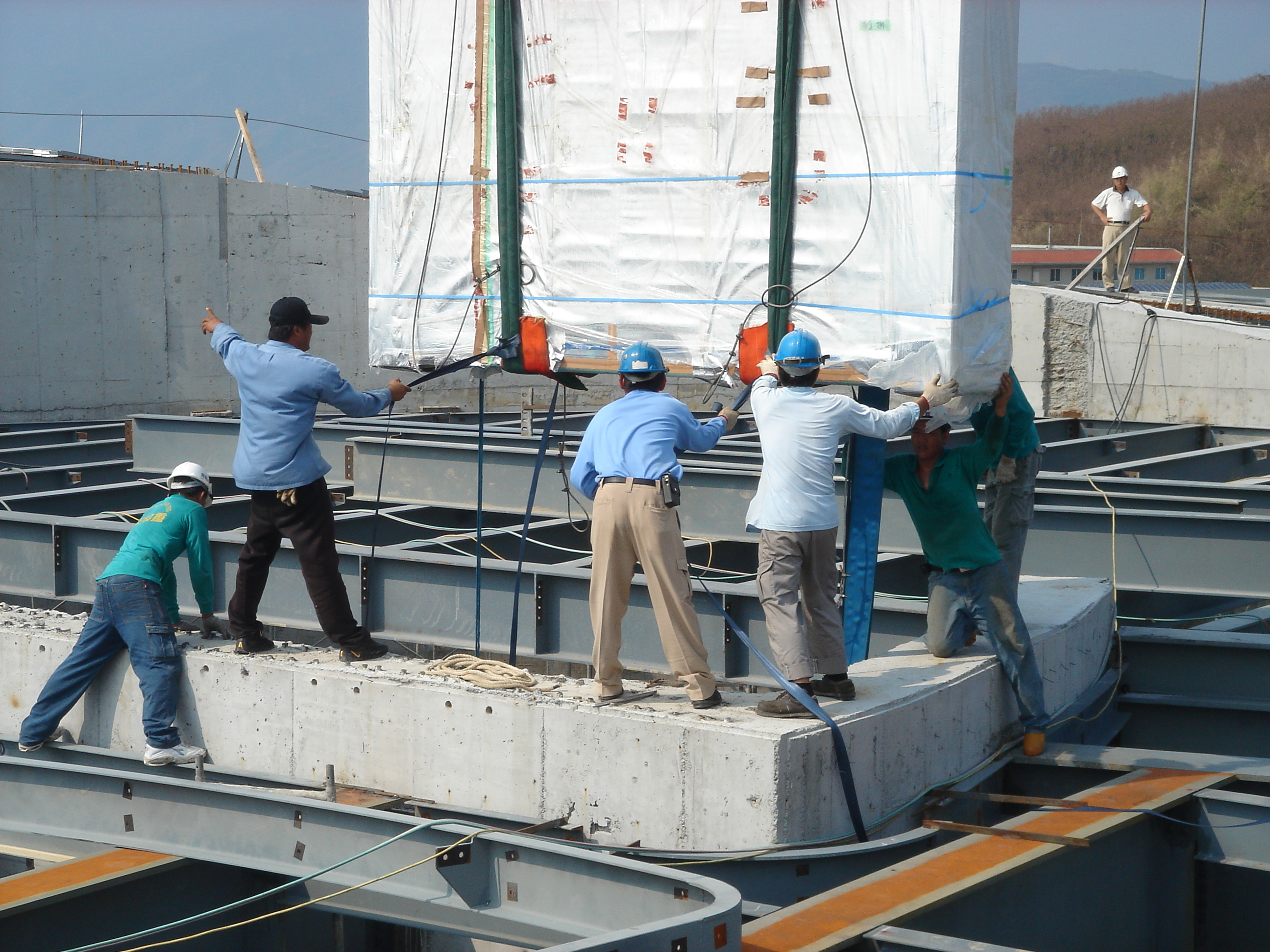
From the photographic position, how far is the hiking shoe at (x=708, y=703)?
21.0ft

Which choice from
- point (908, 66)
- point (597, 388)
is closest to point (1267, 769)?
point (908, 66)

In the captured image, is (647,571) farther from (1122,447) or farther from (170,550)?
(1122,447)

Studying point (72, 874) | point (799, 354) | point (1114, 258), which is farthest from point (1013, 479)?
point (1114, 258)

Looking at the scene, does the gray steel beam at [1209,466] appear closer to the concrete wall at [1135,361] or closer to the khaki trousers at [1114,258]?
the concrete wall at [1135,361]

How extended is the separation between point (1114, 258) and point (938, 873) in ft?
61.4

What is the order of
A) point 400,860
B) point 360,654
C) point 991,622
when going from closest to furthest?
point 400,860 → point 991,622 → point 360,654

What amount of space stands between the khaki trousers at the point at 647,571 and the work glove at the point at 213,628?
2.74 metres

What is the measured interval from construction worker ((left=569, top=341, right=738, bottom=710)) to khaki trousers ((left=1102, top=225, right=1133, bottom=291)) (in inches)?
641

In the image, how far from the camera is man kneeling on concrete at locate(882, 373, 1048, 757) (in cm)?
721

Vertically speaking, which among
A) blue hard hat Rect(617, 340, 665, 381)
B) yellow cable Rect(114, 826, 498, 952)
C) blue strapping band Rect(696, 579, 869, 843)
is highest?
blue hard hat Rect(617, 340, 665, 381)

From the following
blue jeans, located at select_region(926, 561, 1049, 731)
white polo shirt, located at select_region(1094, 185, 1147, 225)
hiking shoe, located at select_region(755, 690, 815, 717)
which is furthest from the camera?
white polo shirt, located at select_region(1094, 185, 1147, 225)

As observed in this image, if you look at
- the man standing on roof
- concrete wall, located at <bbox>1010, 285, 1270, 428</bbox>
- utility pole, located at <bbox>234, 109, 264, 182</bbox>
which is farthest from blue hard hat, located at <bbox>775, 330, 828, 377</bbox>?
utility pole, located at <bbox>234, 109, 264, 182</bbox>

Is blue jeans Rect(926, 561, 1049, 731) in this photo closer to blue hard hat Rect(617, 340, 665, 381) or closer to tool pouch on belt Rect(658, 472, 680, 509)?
tool pouch on belt Rect(658, 472, 680, 509)

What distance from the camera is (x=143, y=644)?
7.59 metres
